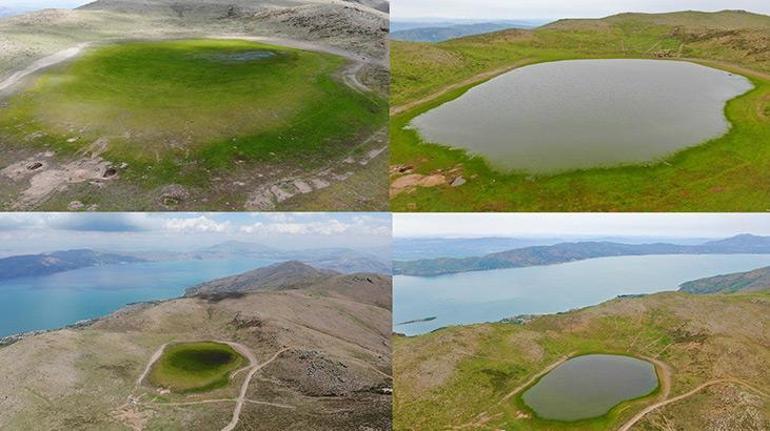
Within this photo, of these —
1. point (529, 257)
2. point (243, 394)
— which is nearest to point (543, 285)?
point (529, 257)

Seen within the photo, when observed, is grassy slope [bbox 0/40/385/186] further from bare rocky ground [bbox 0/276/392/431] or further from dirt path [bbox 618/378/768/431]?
dirt path [bbox 618/378/768/431]

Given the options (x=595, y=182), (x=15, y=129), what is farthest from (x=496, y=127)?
(x=15, y=129)

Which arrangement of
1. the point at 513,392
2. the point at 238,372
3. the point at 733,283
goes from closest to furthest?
the point at 238,372 → the point at 513,392 → the point at 733,283

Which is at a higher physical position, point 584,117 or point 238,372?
point 584,117

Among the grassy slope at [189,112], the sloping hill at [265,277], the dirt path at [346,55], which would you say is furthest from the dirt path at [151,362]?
the sloping hill at [265,277]

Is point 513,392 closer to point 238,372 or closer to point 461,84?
point 238,372

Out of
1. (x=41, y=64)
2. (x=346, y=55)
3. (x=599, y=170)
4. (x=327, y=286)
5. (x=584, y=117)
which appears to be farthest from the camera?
(x=327, y=286)

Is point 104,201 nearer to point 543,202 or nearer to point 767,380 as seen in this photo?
point 543,202
